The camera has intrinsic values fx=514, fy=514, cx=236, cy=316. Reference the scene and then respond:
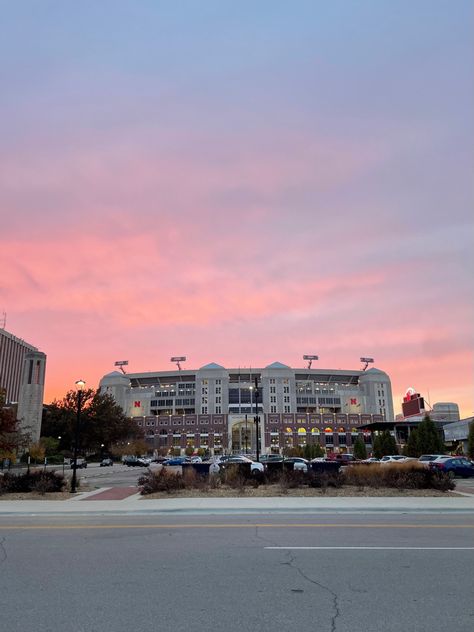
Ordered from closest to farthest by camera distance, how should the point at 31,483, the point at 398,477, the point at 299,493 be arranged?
the point at 299,493 < the point at 398,477 < the point at 31,483

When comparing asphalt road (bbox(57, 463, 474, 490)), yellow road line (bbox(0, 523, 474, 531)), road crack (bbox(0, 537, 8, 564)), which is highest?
asphalt road (bbox(57, 463, 474, 490))

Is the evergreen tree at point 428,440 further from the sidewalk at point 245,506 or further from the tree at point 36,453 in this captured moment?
the tree at point 36,453

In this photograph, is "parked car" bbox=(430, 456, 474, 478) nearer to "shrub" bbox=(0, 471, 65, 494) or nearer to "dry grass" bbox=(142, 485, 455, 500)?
"dry grass" bbox=(142, 485, 455, 500)

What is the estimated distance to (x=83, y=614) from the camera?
230 inches

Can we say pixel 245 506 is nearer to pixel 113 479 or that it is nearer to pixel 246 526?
pixel 246 526

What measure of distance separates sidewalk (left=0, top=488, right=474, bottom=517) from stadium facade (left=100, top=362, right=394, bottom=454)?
5457 inches

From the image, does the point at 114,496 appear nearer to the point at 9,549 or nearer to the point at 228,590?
the point at 9,549

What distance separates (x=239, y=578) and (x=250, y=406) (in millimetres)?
161232

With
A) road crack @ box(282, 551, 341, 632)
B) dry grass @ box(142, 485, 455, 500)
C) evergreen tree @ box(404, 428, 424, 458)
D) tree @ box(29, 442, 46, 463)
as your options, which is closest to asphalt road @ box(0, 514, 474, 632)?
road crack @ box(282, 551, 341, 632)

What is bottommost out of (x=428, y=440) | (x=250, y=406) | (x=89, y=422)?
(x=428, y=440)

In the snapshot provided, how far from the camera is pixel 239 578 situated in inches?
295

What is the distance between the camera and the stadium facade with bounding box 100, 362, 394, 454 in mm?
163500

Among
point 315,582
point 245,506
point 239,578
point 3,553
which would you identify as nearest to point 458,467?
point 245,506

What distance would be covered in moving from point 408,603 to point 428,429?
182 feet
